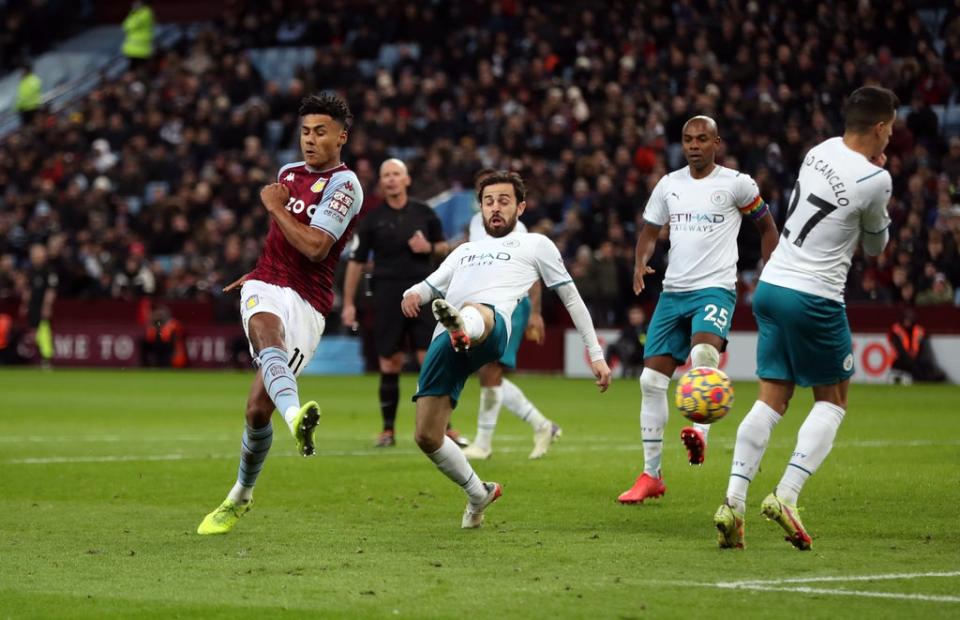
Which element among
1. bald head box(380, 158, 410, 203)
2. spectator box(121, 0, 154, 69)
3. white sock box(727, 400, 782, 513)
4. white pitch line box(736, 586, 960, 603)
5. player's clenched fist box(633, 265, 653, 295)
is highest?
spectator box(121, 0, 154, 69)

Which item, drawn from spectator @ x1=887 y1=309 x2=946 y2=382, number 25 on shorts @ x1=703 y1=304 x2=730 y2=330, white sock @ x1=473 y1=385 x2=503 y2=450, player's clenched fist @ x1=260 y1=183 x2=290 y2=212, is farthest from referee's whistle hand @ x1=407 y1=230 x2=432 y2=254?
spectator @ x1=887 y1=309 x2=946 y2=382

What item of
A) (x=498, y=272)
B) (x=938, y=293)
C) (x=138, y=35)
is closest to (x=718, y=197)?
(x=498, y=272)

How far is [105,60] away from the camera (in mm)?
47312

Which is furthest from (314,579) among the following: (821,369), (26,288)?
(26,288)

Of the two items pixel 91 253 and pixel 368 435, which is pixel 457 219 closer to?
pixel 91 253

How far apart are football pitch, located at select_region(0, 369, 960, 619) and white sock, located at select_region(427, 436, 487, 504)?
0.23m

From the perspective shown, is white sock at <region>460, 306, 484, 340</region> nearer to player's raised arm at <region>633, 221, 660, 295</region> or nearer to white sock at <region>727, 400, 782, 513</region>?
white sock at <region>727, 400, 782, 513</region>

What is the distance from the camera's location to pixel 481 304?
9680 millimetres

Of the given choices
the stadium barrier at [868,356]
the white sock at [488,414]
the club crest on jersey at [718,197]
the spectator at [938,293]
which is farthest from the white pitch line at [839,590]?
the spectator at [938,293]

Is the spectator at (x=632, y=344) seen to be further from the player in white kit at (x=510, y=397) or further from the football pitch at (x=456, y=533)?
the player in white kit at (x=510, y=397)

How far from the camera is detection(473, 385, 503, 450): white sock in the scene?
14.2m

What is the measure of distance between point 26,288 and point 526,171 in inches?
443

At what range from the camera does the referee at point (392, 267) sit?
51.0ft

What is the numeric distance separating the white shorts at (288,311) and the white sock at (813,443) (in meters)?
2.85
